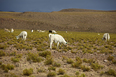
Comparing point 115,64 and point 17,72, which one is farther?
point 115,64

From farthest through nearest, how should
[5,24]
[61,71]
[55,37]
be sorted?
[5,24] → [55,37] → [61,71]

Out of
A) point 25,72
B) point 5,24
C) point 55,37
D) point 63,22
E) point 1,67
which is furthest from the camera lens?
point 63,22

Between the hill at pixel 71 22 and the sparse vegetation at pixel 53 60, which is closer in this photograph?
the sparse vegetation at pixel 53 60

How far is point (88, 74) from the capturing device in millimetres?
5535

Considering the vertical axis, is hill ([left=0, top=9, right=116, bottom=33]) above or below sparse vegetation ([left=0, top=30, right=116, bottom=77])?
above

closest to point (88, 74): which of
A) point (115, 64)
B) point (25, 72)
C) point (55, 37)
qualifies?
point (115, 64)

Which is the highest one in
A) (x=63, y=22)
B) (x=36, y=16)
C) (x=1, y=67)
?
(x=36, y=16)

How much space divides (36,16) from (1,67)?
10544cm

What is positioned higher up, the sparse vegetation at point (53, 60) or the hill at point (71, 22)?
the hill at point (71, 22)

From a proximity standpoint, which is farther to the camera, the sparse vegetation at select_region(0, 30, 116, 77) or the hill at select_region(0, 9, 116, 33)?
the hill at select_region(0, 9, 116, 33)

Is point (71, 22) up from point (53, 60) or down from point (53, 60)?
up

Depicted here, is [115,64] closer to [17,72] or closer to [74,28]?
[17,72]

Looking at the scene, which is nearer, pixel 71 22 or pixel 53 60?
pixel 53 60

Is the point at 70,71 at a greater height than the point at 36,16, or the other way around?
the point at 36,16
